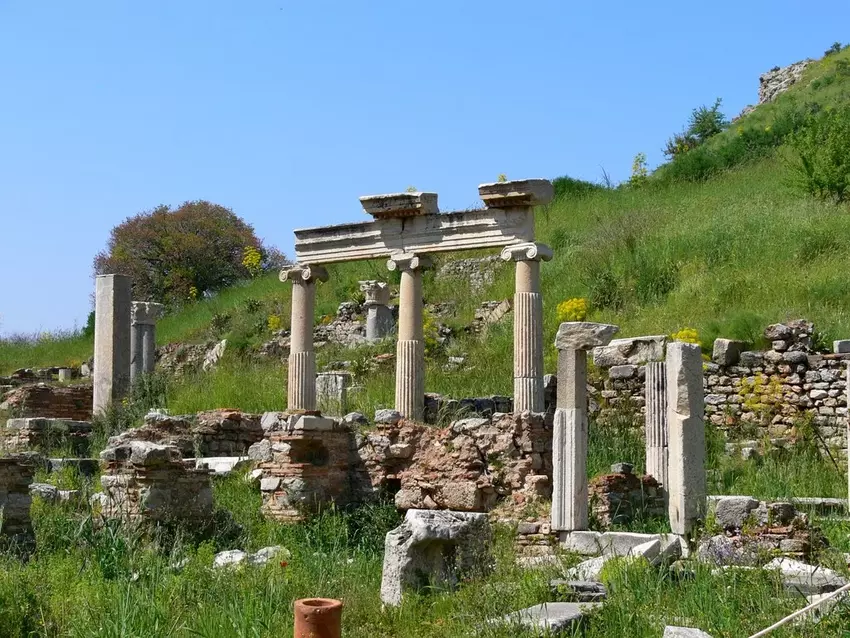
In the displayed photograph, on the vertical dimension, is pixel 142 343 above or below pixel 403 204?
below

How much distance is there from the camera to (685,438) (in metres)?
12.2

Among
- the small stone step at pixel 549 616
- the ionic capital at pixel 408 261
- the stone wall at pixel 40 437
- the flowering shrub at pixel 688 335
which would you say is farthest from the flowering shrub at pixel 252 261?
the small stone step at pixel 549 616

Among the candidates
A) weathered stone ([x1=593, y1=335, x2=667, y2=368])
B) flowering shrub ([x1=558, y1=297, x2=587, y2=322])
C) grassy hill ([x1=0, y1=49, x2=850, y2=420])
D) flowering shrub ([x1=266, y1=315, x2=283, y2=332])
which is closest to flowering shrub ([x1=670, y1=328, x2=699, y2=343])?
grassy hill ([x1=0, y1=49, x2=850, y2=420])

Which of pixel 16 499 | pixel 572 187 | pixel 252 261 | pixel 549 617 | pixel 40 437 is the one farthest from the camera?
pixel 252 261

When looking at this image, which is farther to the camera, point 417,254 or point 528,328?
point 417,254

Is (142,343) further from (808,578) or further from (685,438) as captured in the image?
(808,578)

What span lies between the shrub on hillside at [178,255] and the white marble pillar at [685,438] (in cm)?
3312

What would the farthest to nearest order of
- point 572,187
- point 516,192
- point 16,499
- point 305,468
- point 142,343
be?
point 572,187 < point 142,343 < point 516,192 < point 305,468 < point 16,499

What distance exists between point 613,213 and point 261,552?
21.0 metres

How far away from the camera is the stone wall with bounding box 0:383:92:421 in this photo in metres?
22.9

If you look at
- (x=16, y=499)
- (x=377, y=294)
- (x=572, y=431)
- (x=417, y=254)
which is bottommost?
(x=16, y=499)

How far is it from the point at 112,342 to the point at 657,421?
1233cm

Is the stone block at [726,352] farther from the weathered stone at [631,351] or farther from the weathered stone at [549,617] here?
the weathered stone at [549,617]

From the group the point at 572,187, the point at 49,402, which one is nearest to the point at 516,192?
the point at 49,402
